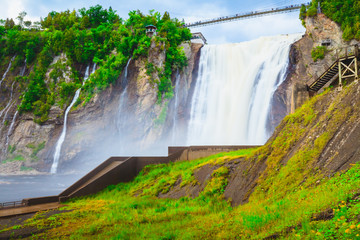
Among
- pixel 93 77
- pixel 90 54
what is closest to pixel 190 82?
pixel 93 77

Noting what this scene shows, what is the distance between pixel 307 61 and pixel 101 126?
23.8m

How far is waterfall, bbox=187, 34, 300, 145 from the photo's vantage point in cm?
2650

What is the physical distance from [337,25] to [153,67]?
773 inches

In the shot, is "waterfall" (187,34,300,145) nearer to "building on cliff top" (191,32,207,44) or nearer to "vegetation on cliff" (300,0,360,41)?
"vegetation on cliff" (300,0,360,41)

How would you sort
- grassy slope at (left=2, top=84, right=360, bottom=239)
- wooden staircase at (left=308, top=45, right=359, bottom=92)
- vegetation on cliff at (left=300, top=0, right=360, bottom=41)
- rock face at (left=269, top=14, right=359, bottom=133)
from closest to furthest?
grassy slope at (left=2, top=84, right=360, bottom=239) < wooden staircase at (left=308, top=45, right=359, bottom=92) < vegetation on cliff at (left=300, top=0, right=360, bottom=41) < rock face at (left=269, top=14, right=359, bottom=133)

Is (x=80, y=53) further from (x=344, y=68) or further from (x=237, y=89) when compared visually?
(x=344, y=68)

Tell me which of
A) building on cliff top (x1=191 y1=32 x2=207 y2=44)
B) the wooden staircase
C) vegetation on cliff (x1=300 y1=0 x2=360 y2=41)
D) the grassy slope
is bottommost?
the grassy slope

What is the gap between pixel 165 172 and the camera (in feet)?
53.6

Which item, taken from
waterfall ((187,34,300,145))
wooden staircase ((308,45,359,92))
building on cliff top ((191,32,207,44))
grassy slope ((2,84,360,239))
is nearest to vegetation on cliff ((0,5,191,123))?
waterfall ((187,34,300,145))

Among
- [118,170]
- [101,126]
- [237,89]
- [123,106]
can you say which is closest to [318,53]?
[237,89]

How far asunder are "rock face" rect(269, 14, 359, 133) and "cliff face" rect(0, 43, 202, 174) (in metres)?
11.8

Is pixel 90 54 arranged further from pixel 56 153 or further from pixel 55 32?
pixel 56 153

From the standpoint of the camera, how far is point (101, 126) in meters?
33.8

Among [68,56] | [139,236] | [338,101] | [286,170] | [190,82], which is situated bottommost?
[139,236]
